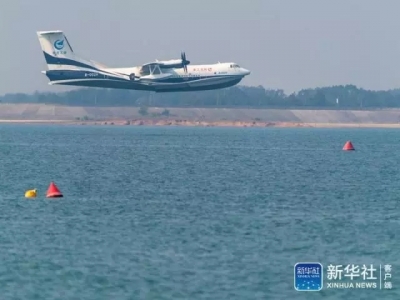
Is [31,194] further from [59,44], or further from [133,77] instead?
[59,44]

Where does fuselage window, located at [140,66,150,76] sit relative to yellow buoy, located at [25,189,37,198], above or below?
above

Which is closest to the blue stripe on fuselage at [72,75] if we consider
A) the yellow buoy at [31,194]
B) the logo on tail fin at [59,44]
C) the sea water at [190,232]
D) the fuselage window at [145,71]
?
the fuselage window at [145,71]

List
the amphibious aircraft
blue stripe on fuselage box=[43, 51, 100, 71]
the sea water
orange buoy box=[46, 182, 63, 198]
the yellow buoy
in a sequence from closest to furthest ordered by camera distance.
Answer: the sea water
the yellow buoy
orange buoy box=[46, 182, 63, 198]
the amphibious aircraft
blue stripe on fuselage box=[43, 51, 100, 71]

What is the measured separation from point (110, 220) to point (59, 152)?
71.4m

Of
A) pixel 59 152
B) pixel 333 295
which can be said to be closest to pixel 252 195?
pixel 333 295

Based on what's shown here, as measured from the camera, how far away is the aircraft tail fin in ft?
603

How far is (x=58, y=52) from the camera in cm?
18925

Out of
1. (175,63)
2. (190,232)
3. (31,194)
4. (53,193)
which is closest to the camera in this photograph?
(190,232)

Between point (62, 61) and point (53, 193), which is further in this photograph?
point (62, 61)

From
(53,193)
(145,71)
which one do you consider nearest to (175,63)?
(145,71)

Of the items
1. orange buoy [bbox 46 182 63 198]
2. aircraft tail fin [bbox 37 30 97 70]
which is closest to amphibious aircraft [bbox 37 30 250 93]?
aircraft tail fin [bbox 37 30 97 70]

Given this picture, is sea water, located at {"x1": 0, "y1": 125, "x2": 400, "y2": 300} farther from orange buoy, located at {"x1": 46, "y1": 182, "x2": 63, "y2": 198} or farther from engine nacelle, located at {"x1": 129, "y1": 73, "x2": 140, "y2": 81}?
engine nacelle, located at {"x1": 129, "y1": 73, "x2": 140, "y2": 81}

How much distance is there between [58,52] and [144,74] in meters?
17.2

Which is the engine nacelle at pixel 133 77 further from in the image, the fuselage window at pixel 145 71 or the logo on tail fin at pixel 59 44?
the logo on tail fin at pixel 59 44
